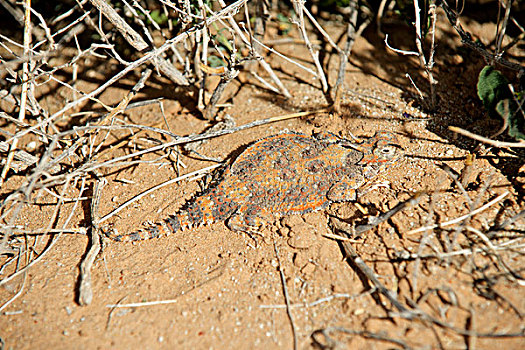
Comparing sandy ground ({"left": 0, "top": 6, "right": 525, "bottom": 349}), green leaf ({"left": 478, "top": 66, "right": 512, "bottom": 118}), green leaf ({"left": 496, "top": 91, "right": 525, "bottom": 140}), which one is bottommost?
sandy ground ({"left": 0, "top": 6, "right": 525, "bottom": 349})

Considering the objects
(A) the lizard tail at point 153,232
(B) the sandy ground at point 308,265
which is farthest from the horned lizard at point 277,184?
(B) the sandy ground at point 308,265

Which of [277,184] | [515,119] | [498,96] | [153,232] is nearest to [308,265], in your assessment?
[277,184]

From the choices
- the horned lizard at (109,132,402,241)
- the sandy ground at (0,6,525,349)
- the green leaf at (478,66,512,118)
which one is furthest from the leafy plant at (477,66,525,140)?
the horned lizard at (109,132,402,241)

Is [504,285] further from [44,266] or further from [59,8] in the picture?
[59,8]

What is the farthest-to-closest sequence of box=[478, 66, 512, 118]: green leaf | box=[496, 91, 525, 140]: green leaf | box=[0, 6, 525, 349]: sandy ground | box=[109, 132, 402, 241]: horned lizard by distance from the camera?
box=[109, 132, 402, 241]: horned lizard
box=[478, 66, 512, 118]: green leaf
box=[496, 91, 525, 140]: green leaf
box=[0, 6, 525, 349]: sandy ground

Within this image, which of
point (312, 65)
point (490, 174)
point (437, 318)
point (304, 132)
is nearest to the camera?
point (437, 318)

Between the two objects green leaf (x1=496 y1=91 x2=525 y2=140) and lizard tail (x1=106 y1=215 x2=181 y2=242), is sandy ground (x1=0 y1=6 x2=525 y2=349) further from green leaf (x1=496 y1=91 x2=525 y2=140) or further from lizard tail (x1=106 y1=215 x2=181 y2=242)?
green leaf (x1=496 y1=91 x2=525 y2=140)

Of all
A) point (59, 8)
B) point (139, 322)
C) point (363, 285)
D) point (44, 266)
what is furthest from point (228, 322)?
point (59, 8)
